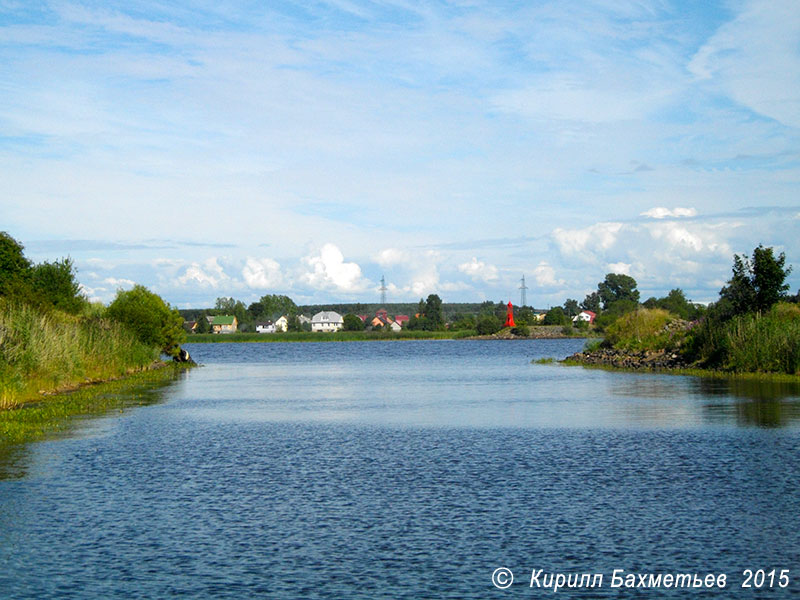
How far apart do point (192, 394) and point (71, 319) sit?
10.7m

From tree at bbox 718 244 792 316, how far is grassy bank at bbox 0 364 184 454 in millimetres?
31071

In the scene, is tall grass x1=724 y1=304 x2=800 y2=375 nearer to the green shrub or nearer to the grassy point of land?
the grassy point of land

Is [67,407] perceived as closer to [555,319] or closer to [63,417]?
[63,417]

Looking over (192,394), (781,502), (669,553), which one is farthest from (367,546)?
(192,394)

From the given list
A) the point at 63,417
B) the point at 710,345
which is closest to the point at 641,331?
the point at 710,345

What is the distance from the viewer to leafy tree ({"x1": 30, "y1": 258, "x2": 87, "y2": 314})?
49719 millimetres

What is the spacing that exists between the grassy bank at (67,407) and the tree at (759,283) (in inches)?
1223

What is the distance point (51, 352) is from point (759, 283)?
3539 centimetres

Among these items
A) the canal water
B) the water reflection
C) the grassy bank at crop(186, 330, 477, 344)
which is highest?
the grassy bank at crop(186, 330, 477, 344)

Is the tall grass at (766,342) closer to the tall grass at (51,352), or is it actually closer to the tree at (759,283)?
the tree at (759,283)

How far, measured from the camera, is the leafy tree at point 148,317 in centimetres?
5706

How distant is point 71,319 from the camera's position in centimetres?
4522
